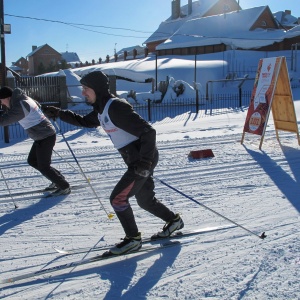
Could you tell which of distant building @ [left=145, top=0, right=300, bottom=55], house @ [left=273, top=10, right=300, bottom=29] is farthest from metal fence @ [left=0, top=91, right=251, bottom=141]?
house @ [left=273, top=10, right=300, bottom=29]

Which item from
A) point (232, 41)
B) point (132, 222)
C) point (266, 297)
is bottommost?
point (266, 297)

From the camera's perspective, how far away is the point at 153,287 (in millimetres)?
3150

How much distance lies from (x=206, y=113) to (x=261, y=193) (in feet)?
37.5

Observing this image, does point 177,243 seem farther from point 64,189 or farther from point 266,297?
point 64,189

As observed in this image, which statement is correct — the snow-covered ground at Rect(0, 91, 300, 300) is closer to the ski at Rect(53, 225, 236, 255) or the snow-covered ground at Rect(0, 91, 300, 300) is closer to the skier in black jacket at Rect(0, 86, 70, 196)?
the ski at Rect(53, 225, 236, 255)

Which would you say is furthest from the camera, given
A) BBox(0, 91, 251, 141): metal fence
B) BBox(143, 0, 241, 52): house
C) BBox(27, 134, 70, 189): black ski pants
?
BBox(143, 0, 241, 52): house

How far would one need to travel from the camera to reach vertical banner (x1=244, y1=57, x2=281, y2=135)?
8.12 metres

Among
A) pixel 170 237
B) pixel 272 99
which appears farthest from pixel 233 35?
pixel 170 237

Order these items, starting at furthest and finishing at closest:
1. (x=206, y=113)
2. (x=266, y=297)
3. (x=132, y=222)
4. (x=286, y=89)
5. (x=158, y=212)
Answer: (x=206, y=113) → (x=286, y=89) → (x=158, y=212) → (x=132, y=222) → (x=266, y=297)

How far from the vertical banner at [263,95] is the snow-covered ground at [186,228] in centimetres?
76

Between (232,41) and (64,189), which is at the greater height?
(232,41)

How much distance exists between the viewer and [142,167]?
3281mm

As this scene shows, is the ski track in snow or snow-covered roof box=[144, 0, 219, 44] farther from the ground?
snow-covered roof box=[144, 0, 219, 44]

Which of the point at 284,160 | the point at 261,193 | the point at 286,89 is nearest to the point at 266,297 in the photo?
the point at 261,193
